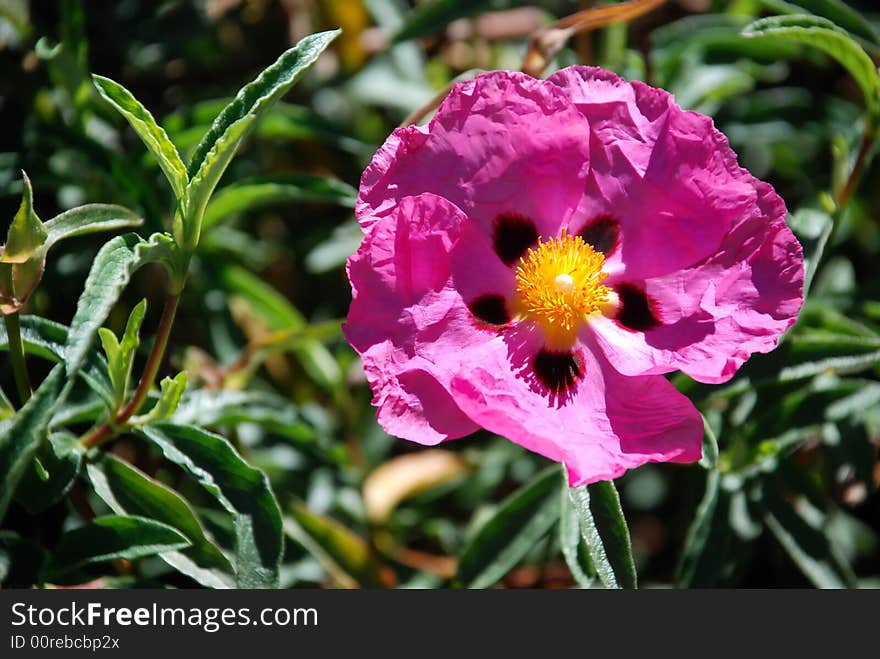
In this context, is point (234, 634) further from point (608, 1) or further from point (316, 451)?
point (608, 1)

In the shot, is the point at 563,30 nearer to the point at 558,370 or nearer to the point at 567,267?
the point at 567,267

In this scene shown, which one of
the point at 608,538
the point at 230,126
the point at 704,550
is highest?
the point at 230,126

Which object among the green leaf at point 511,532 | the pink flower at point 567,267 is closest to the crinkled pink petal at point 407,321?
the pink flower at point 567,267

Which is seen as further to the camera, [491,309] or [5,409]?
[491,309]

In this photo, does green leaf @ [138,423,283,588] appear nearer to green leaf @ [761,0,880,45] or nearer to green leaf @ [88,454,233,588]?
green leaf @ [88,454,233,588]

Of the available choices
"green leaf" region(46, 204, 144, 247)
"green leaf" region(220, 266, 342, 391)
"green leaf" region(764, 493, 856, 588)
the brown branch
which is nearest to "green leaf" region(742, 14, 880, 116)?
the brown branch

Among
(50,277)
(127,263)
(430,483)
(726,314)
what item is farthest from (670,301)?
(50,277)

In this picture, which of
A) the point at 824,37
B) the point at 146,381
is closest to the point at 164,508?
the point at 146,381
